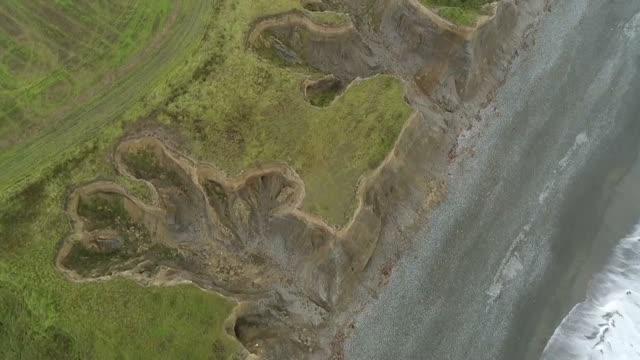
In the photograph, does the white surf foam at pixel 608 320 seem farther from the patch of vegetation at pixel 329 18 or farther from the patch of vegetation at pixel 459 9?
the patch of vegetation at pixel 329 18

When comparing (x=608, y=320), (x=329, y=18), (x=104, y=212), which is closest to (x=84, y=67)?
(x=104, y=212)

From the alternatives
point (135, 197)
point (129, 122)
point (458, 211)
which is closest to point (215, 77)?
point (129, 122)

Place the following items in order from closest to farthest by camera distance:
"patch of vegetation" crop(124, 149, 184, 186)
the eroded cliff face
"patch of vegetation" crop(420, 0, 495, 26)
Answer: the eroded cliff face < "patch of vegetation" crop(124, 149, 184, 186) < "patch of vegetation" crop(420, 0, 495, 26)

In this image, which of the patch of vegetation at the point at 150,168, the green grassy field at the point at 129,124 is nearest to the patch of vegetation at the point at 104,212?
the green grassy field at the point at 129,124

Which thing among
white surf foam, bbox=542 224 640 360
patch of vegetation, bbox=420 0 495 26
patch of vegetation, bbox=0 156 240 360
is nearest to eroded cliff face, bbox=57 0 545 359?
patch of vegetation, bbox=420 0 495 26

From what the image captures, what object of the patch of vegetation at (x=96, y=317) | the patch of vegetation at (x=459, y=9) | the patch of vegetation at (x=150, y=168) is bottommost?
the patch of vegetation at (x=96, y=317)

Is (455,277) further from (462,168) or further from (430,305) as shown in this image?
(462,168)

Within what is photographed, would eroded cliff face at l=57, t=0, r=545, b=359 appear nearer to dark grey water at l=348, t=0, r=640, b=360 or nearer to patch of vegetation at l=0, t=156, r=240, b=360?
patch of vegetation at l=0, t=156, r=240, b=360
